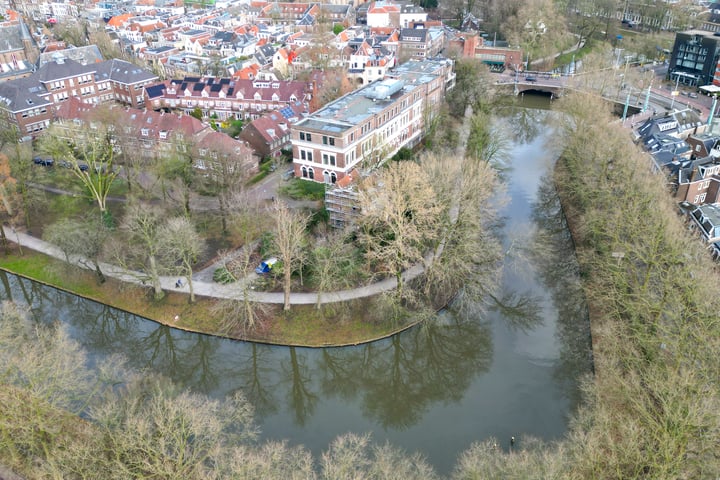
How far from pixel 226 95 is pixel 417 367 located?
169 ft

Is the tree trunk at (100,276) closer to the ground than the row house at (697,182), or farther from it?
closer to the ground

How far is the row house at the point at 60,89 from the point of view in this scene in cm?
6500

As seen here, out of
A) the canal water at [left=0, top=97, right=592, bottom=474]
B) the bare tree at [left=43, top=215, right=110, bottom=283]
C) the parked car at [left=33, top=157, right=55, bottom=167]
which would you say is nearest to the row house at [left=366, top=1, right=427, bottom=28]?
the parked car at [left=33, top=157, right=55, bottom=167]

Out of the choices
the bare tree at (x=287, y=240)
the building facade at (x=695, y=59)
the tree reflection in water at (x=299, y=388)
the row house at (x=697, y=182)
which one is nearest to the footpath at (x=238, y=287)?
the bare tree at (x=287, y=240)

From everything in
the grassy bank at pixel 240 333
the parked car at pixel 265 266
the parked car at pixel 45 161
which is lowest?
the grassy bank at pixel 240 333

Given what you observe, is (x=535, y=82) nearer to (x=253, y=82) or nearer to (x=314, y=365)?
(x=253, y=82)

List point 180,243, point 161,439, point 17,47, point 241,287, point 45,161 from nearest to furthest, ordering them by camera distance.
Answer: point 161,439 → point 180,243 → point 241,287 → point 45,161 → point 17,47

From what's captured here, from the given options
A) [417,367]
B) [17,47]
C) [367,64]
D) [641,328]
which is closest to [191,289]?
[417,367]

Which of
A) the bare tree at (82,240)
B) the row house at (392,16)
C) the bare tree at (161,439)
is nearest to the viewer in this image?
the bare tree at (161,439)

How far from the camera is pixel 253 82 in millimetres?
70875

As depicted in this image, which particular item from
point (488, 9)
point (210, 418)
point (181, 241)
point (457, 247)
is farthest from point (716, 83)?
point (210, 418)

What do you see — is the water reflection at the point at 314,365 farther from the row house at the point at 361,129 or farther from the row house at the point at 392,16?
the row house at the point at 392,16

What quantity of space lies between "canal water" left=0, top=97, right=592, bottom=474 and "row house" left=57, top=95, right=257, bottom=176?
15.4m

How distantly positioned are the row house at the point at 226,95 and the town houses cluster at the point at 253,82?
0.14 m
